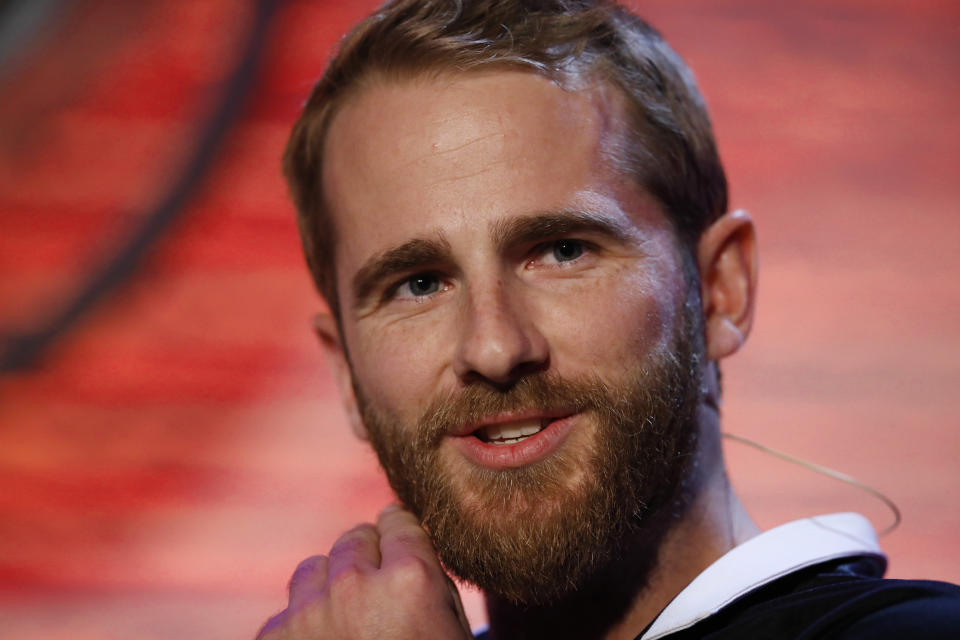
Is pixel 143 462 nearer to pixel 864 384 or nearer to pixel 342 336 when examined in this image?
pixel 342 336

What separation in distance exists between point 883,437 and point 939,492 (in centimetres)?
23

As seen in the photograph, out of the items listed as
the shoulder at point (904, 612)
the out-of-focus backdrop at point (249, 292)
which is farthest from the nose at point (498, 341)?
the out-of-focus backdrop at point (249, 292)

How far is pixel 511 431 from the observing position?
5.78ft

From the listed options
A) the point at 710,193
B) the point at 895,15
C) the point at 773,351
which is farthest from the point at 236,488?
the point at 895,15

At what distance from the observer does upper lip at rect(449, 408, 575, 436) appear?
1700mm

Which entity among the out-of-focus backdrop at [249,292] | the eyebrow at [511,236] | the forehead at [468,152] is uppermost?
the forehead at [468,152]

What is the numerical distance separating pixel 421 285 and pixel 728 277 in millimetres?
642

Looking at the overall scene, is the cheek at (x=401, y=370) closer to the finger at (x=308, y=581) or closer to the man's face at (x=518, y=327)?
the man's face at (x=518, y=327)

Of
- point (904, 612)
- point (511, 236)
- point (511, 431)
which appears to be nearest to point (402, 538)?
point (511, 431)

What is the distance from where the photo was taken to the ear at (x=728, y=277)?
6.70 feet

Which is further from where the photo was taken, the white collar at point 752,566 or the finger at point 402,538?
the finger at point 402,538

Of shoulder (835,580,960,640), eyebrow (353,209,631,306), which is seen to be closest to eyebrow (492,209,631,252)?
eyebrow (353,209,631,306)

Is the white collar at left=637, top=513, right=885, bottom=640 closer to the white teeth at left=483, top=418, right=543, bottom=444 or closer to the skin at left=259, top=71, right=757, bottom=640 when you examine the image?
the skin at left=259, top=71, right=757, bottom=640

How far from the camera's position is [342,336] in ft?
7.24
